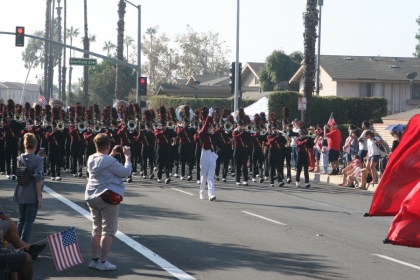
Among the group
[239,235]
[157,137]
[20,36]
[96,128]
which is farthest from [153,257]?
[20,36]

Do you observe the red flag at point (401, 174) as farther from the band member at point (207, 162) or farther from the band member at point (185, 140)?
the band member at point (185, 140)

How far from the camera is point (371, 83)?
59.7 m

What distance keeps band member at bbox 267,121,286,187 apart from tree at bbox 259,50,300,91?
4836 centimetres

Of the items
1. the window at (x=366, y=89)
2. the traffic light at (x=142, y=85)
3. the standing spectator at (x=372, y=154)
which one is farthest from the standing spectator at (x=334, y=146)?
the window at (x=366, y=89)

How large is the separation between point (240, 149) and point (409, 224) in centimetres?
1792

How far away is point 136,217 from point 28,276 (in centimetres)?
759

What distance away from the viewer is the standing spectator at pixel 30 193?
1173 cm

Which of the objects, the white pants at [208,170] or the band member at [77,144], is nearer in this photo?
the white pants at [208,170]

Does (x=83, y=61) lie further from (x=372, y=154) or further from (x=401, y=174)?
(x=401, y=174)

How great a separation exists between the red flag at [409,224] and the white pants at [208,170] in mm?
12880

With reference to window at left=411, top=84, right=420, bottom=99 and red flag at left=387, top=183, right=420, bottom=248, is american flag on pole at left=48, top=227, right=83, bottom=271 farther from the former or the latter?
window at left=411, top=84, right=420, bottom=99

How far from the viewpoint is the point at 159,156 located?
25.3 metres

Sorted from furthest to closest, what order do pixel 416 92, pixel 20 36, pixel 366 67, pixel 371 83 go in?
1. pixel 366 67
2. pixel 416 92
3. pixel 371 83
4. pixel 20 36

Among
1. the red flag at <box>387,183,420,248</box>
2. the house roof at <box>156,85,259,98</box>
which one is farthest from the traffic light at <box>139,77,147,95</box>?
the red flag at <box>387,183,420,248</box>
